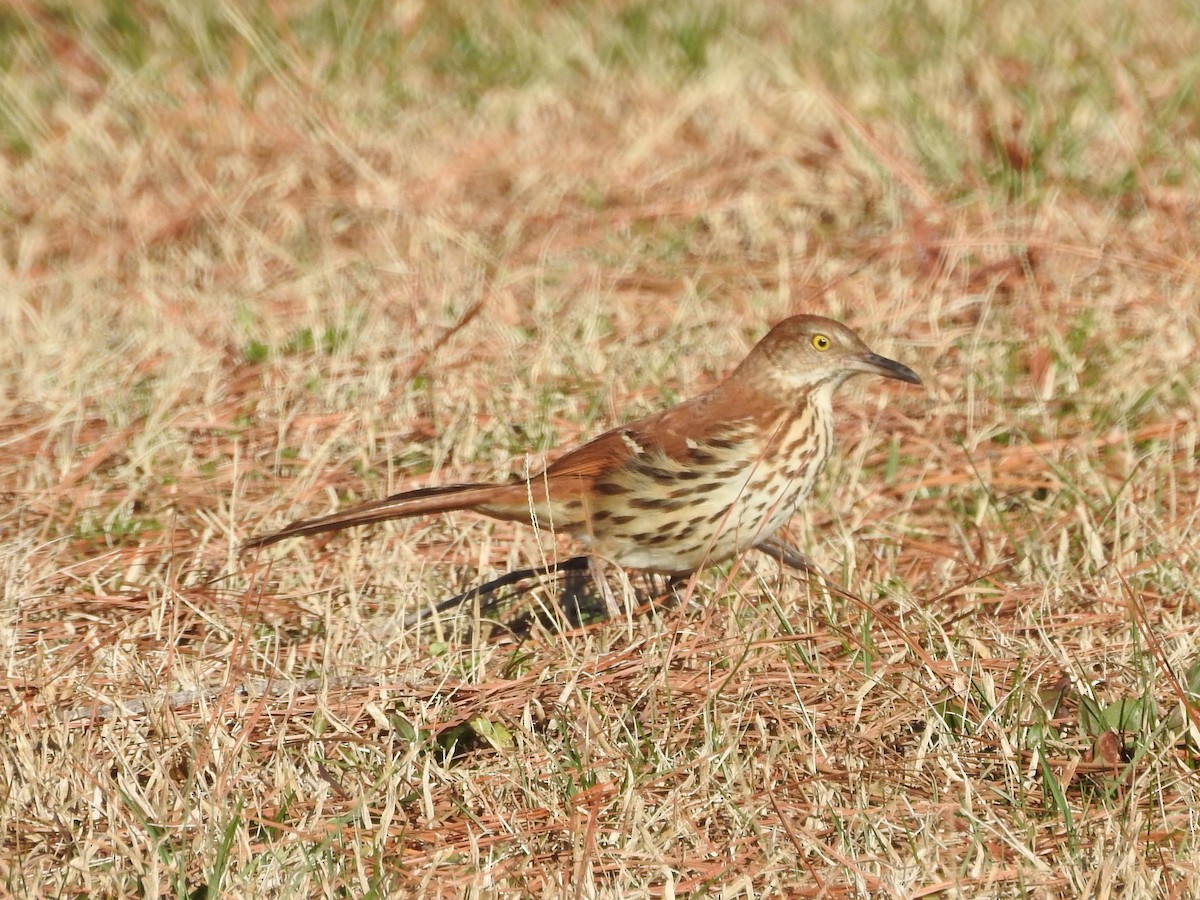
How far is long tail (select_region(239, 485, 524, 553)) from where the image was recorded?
394 centimetres

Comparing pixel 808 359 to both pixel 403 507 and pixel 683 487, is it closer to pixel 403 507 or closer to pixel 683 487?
pixel 683 487

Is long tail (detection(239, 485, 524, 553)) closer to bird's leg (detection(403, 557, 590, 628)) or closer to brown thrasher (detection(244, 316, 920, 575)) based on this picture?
brown thrasher (detection(244, 316, 920, 575))

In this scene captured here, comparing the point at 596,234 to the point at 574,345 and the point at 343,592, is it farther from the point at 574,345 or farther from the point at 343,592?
the point at 343,592

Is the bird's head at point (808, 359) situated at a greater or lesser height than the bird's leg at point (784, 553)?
greater

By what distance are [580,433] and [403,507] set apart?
42.1 inches

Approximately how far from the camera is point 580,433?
16.2ft

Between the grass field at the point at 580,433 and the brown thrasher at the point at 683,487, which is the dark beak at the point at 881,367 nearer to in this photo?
the brown thrasher at the point at 683,487

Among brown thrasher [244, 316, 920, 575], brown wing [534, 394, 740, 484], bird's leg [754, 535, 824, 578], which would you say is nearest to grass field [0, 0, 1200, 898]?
bird's leg [754, 535, 824, 578]

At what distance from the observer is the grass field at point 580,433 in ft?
10.2

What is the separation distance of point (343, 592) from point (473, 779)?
38.4 inches

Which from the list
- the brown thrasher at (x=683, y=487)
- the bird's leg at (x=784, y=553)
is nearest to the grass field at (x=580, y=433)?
the bird's leg at (x=784, y=553)

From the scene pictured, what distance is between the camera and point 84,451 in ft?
16.0

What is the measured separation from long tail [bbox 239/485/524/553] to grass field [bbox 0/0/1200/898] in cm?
19

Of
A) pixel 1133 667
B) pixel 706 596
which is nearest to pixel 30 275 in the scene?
pixel 706 596
